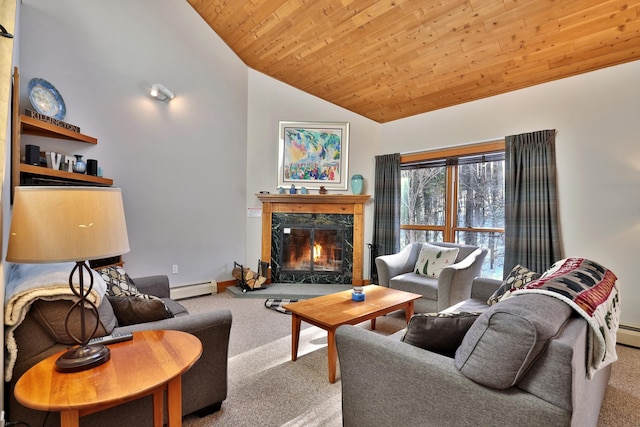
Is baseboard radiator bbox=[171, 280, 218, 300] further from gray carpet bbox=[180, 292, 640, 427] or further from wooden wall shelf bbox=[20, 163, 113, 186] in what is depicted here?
wooden wall shelf bbox=[20, 163, 113, 186]

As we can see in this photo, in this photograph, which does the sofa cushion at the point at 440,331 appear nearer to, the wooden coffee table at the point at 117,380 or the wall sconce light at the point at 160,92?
the wooden coffee table at the point at 117,380

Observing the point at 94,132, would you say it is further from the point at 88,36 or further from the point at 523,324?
the point at 523,324

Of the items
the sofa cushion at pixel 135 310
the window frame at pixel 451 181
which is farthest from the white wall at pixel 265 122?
the sofa cushion at pixel 135 310

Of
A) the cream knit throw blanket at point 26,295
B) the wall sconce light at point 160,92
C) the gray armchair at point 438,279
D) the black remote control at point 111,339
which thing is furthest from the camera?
the wall sconce light at point 160,92

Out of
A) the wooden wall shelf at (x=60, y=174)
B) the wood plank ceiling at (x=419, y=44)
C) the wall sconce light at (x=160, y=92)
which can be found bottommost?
the wooden wall shelf at (x=60, y=174)

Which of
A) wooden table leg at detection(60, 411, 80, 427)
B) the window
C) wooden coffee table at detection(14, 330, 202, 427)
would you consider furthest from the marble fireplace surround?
wooden table leg at detection(60, 411, 80, 427)

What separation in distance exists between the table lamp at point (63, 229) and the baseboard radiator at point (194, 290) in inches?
118

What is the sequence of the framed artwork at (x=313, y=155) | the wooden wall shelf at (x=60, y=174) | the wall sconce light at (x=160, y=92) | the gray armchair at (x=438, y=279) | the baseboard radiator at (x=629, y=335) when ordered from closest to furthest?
the wooden wall shelf at (x=60, y=174), the baseboard radiator at (x=629, y=335), the gray armchair at (x=438, y=279), the wall sconce light at (x=160, y=92), the framed artwork at (x=313, y=155)

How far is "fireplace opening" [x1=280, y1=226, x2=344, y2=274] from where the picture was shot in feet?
16.0

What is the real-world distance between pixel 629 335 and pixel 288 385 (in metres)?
3.15

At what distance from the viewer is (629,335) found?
2846 mm

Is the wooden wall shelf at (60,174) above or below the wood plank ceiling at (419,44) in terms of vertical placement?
below

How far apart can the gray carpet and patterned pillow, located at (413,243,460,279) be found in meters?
0.75

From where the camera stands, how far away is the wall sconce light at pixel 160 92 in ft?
12.2
